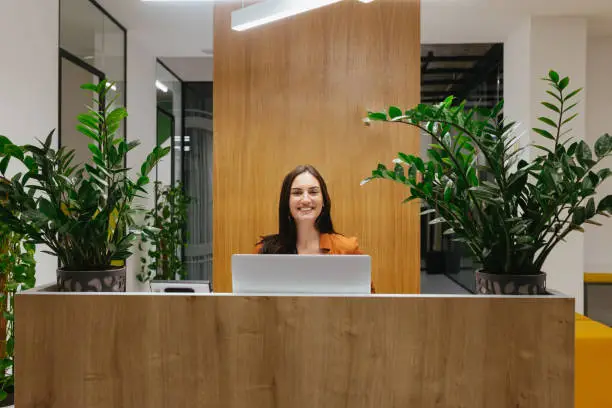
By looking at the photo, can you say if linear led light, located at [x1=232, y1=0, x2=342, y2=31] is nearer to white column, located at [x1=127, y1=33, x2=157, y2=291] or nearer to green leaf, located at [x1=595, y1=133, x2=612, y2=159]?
green leaf, located at [x1=595, y1=133, x2=612, y2=159]

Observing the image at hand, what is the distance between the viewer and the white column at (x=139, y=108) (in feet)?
18.9

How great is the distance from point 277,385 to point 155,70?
5.71m

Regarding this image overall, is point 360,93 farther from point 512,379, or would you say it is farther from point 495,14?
point 512,379

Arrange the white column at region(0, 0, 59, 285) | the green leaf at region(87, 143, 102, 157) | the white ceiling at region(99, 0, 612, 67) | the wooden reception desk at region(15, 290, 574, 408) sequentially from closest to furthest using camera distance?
the wooden reception desk at region(15, 290, 574, 408)
the green leaf at region(87, 143, 102, 157)
the white column at region(0, 0, 59, 285)
the white ceiling at region(99, 0, 612, 67)

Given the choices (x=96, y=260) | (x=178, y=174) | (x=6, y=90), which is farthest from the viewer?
(x=178, y=174)

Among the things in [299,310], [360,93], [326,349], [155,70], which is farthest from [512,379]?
[155,70]

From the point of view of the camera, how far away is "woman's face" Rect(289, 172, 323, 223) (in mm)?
2984

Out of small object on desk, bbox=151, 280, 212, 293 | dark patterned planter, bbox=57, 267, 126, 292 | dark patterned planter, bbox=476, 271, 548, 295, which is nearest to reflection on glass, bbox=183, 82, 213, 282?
small object on desk, bbox=151, 280, 212, 293

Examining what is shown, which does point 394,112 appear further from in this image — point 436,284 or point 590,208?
point 436,284

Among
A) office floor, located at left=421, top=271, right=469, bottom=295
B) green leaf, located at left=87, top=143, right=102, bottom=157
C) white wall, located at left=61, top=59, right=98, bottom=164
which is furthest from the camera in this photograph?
office floor, located at left=421, top=271, right=469, bottom=295

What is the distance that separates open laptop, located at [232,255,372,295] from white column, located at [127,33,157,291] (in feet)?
14.2

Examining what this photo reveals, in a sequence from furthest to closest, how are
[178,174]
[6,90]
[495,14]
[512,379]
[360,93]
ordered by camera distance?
1. [178,174]
2. [495,14]
3. [360,93]
4. [6,90]
5. [512,379]

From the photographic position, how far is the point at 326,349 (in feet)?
5.00

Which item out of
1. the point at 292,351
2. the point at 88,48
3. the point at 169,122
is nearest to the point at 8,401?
the point at 292,351
